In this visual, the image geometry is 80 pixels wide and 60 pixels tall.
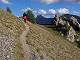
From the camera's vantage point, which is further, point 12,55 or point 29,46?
point 29,46

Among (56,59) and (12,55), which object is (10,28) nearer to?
(56,59)

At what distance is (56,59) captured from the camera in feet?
194

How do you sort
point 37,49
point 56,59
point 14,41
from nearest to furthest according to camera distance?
1. point 14,41
2. point 37,49
3. point 56,59

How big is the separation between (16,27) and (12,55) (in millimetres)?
18997

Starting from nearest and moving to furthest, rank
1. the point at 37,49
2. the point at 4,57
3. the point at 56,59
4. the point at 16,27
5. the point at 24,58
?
1. the point at 4,57
2. the point at 24,58
3. the point at 37,49
4. the point at 56,59
5. the point at 16,27

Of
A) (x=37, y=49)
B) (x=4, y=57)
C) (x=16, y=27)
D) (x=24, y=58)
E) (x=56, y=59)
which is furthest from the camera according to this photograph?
(x=16, y=27)

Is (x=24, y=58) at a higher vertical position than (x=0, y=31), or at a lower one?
lower

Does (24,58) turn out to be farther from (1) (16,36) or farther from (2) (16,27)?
(2) (16,27)

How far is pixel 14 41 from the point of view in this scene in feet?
169

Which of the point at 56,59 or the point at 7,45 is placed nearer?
the point at 7,45

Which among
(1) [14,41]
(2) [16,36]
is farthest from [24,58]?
(2) [16,36]

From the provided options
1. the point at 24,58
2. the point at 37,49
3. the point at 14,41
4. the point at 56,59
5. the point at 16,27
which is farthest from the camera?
the point at 16,27

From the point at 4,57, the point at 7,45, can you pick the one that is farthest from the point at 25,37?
the point at 4,57

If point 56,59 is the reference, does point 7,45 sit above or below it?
above
